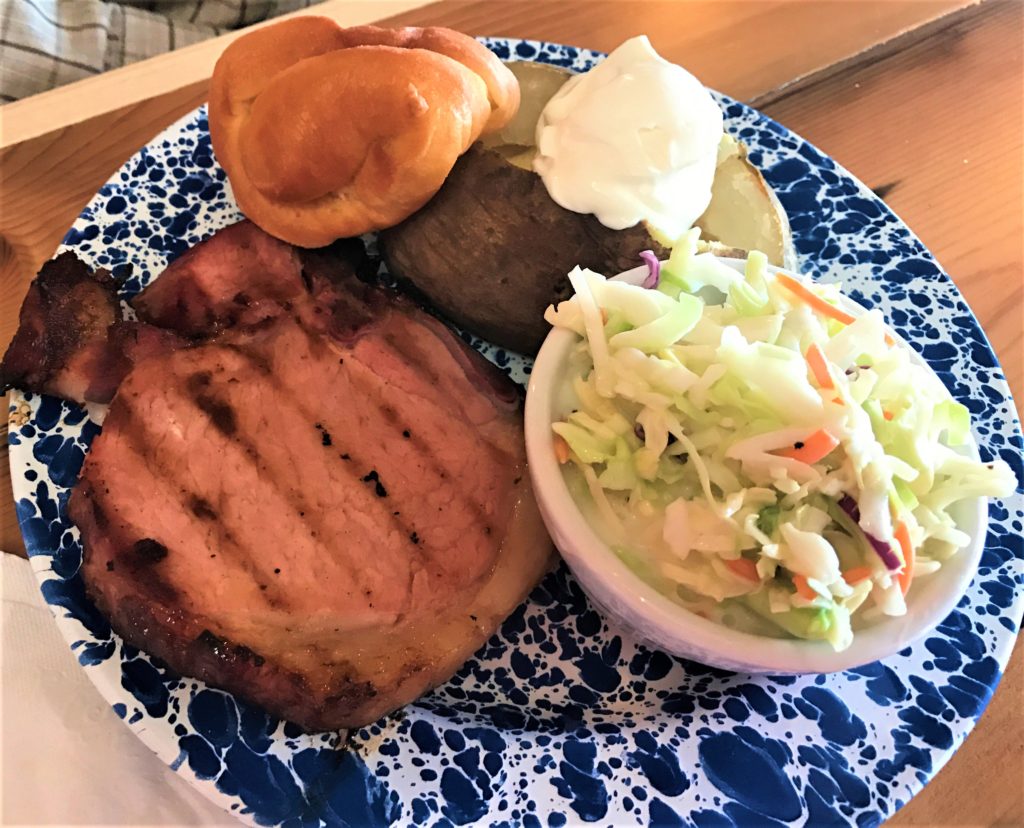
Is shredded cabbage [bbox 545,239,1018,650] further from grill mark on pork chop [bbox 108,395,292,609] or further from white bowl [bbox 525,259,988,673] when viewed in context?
grill mark on pork chop [bbox 108,395,292,609]

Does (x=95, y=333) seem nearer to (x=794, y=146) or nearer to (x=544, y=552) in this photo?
(x=544, y=552)

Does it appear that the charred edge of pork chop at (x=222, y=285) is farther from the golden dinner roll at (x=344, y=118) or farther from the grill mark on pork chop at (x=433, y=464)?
the grill mark on pork chop at (x=433, y=464)

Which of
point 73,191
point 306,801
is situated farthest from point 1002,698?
point 73,191

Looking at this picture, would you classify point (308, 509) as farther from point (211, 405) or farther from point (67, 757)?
point (67, 757)

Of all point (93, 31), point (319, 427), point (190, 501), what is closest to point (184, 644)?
point (190, 501)

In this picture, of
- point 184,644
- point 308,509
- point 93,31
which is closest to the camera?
point 184,644

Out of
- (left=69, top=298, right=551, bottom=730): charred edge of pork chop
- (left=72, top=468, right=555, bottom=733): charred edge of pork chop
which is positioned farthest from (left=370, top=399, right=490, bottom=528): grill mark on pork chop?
(left=72, top=468, right=555, bottom=733): charred edge of pork chop

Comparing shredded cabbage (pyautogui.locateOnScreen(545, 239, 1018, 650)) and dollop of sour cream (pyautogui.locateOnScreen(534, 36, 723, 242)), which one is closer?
shredded cabbage (pyautogui.locateOnScreen(545, 239, 1018, 650))
